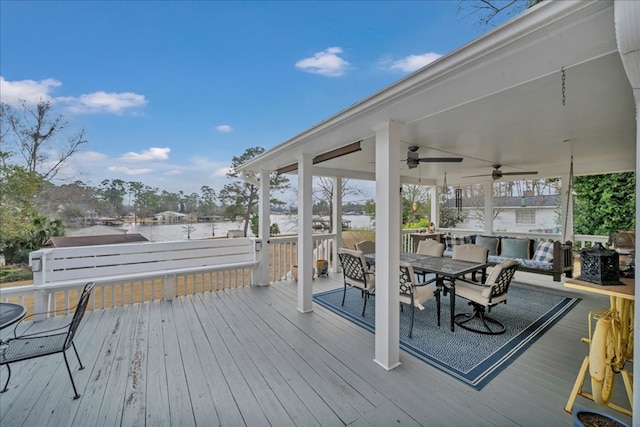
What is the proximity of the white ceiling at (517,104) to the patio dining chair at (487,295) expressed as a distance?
1.71m

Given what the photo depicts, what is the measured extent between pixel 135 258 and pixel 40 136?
7.90 meters

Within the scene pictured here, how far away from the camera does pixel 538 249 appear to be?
18.2 feet

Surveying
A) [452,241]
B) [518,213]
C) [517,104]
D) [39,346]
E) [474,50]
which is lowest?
[39,346]

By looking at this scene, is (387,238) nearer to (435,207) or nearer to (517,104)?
(517,104)

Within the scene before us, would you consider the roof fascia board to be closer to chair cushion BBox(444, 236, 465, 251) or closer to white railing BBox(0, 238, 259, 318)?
white railing BBox(0, 238, 259, 318)

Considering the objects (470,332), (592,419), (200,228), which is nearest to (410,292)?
(470,332)

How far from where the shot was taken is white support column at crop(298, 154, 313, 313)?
3771 millimetres

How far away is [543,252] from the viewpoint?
541cm

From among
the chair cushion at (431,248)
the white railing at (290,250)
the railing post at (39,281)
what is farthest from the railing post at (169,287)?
the chair cushion at (431,248)

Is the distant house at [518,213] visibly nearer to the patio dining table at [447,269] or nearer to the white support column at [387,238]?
the patio dining table at [447,269]

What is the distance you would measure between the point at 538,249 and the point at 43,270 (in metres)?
8.62

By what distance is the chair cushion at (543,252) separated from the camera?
5.27 meters

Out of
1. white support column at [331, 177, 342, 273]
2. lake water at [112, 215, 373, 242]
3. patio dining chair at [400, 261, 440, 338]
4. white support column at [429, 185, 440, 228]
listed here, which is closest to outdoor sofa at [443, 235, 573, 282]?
white support column at [429, 185, 440, 228]

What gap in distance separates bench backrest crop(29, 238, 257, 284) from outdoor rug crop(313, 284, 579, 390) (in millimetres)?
1866
